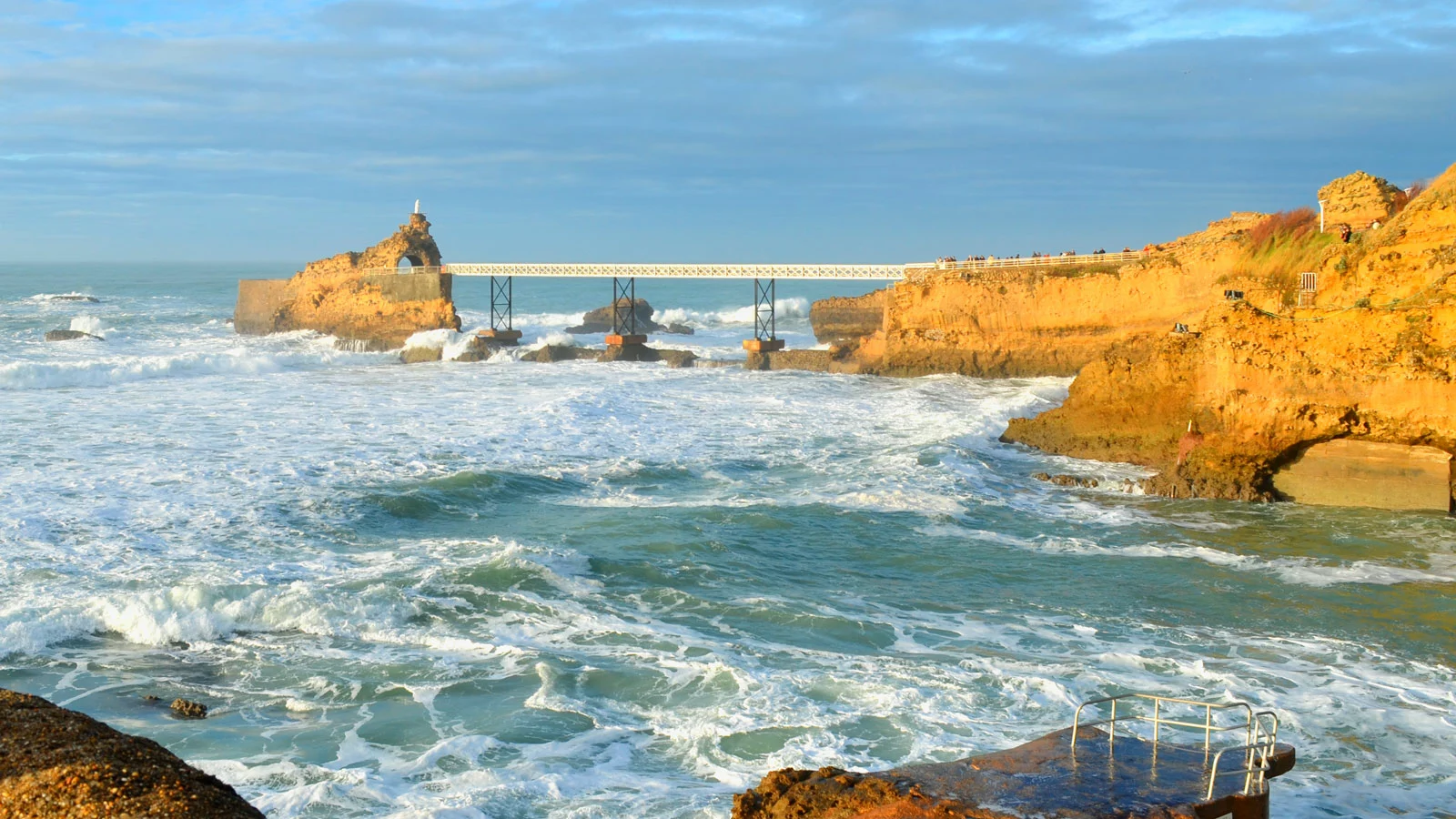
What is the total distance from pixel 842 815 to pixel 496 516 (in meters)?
11.3

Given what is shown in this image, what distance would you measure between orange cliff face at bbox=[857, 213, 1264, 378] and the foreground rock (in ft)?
83.4

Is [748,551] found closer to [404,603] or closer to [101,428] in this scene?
[404,603]

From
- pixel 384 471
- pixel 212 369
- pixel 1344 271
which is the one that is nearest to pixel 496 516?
pixel 384 471

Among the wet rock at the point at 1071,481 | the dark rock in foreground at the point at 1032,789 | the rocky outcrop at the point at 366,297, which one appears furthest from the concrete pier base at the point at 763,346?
the dark rock in foreground at the point at 1032,789

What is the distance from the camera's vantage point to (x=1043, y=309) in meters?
33.2

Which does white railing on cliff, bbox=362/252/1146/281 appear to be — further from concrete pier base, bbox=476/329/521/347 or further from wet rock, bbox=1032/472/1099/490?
wet rock, bbox=1032/472/1099/490

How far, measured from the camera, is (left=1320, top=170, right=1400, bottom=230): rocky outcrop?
2041 cm

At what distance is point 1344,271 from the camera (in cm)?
1800

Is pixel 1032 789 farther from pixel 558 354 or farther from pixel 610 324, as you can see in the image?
pixel 610 324

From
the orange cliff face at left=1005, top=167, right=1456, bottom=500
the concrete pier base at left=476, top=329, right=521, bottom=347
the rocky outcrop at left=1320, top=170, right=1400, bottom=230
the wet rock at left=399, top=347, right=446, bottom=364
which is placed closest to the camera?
the orange cliff face at left=1005, top=167, right=1456, bottom=500

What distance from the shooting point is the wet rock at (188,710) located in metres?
8.69

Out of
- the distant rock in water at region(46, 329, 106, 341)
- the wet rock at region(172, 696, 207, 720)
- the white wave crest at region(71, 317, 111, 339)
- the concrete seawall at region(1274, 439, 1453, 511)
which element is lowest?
the wet rock at region(172, 696, 207, 720)

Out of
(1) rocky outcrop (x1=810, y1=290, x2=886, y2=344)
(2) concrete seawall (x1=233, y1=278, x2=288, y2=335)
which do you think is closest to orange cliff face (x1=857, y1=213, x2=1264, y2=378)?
(1) rocky outcrop (x1=810, y1=290, x2=886, y2=344)

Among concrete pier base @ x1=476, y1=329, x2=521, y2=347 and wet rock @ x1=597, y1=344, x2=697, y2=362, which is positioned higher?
Answer: concrete pier base @ x1=476, y1=329, x2=521, y2=347
